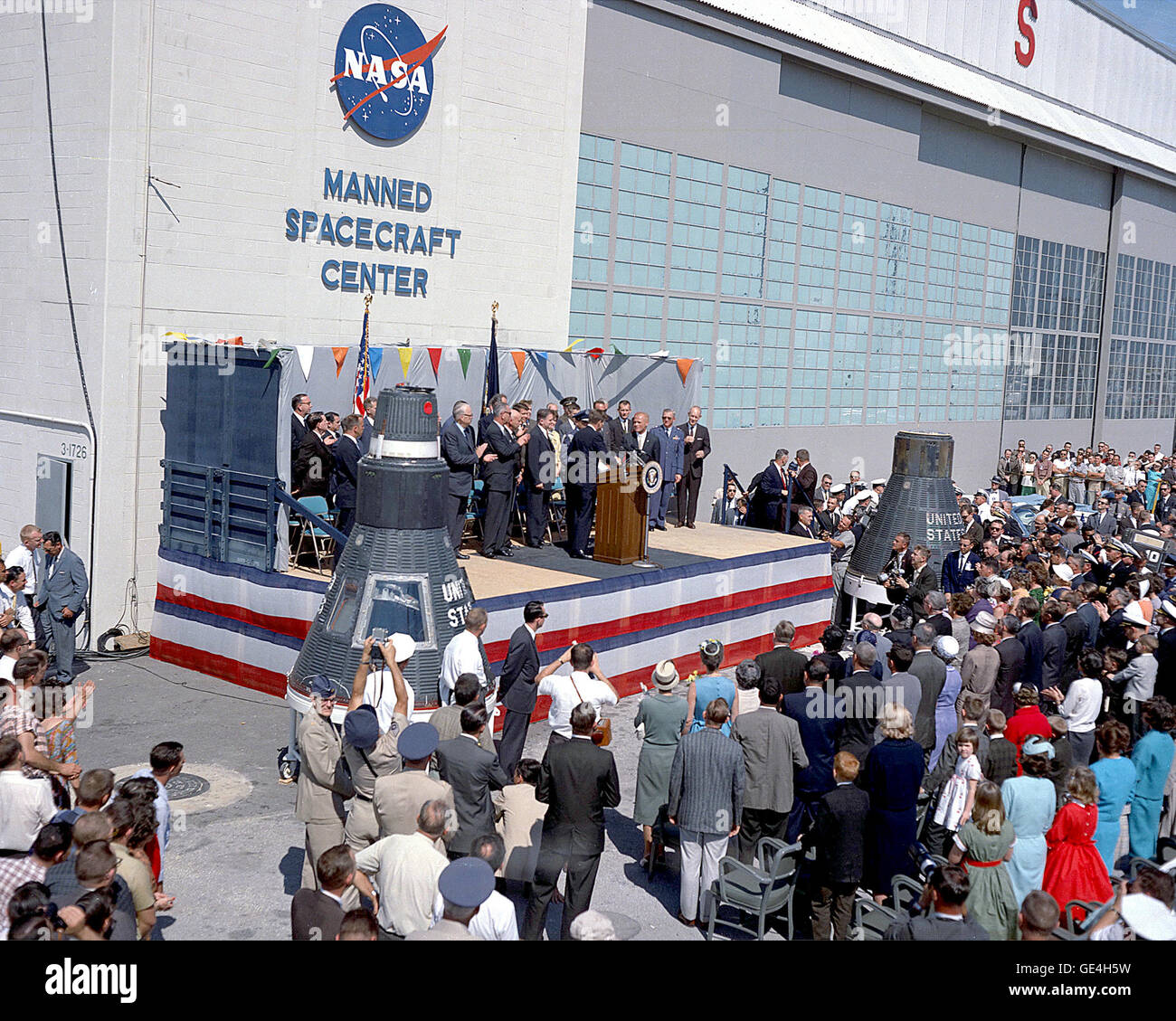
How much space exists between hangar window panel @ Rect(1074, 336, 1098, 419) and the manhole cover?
33957mm

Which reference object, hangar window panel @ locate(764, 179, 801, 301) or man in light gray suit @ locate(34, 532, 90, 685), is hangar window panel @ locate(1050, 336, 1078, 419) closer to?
hangar window panel @ locate(764, 179, 801, 301)

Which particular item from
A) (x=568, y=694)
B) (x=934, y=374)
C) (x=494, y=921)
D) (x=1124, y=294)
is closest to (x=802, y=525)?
(x=568, y=694)

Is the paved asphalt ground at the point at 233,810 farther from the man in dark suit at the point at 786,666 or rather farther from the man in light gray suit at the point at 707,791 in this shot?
the man in dark suit at the point at 786,666

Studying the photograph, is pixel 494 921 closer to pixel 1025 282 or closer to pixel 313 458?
pixel 313 458

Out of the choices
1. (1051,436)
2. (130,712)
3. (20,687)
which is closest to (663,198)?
(130,712)

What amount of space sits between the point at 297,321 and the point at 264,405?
141 inches

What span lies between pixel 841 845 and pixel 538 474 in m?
7.93

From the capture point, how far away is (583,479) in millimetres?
14508

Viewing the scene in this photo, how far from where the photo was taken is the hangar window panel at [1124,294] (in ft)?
128

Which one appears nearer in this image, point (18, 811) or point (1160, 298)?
point (18, 811)

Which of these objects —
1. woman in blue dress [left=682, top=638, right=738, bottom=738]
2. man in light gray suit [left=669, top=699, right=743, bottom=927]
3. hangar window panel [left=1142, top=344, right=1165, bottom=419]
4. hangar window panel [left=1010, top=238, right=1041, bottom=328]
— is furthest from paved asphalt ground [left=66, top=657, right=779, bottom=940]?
hangar window panel [left=1142, top=344, right=1165, bottom=419]

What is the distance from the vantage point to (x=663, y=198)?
2238 centimetres

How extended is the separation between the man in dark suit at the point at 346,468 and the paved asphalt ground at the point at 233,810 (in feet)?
7.07

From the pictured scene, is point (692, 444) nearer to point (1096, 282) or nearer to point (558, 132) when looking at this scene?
point (558, 132)
